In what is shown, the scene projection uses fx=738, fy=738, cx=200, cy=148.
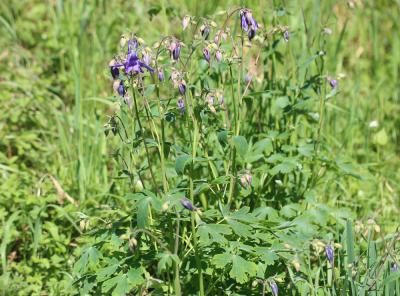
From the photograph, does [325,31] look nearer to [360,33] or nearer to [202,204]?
[202,204]

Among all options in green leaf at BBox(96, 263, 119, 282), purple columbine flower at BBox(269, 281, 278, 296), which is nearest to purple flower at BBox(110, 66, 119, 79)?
green leaf at BBox(96, 263, 119, 282)

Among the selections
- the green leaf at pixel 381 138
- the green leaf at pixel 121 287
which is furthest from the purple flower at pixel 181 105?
the green leaf at pixel 381 138

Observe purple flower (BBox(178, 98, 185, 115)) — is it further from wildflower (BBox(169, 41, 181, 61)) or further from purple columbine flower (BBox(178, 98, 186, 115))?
wildflower (BBox(169, 41, 181, 61))

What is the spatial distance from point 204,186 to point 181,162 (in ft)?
0.49

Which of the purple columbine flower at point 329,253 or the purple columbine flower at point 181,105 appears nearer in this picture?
the purple columbine flower at point 329,253

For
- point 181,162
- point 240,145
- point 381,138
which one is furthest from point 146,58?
point 381,138

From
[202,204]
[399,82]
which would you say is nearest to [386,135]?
[399,82]

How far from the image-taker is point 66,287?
3.22 meters

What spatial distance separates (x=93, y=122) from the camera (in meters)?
4.38

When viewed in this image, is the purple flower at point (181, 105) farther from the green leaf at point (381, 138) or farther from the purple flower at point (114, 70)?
the green leaf at point (381, 138)

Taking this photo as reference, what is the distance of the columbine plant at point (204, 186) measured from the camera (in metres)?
2.62

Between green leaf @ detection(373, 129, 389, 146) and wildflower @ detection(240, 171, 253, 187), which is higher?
wildflower @ detection(240, 171, 253, 187)

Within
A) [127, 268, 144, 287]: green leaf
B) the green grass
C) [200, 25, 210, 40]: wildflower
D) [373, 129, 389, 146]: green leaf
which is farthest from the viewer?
[373, 129, 389, 146]: green leaf

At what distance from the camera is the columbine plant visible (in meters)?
2.62
